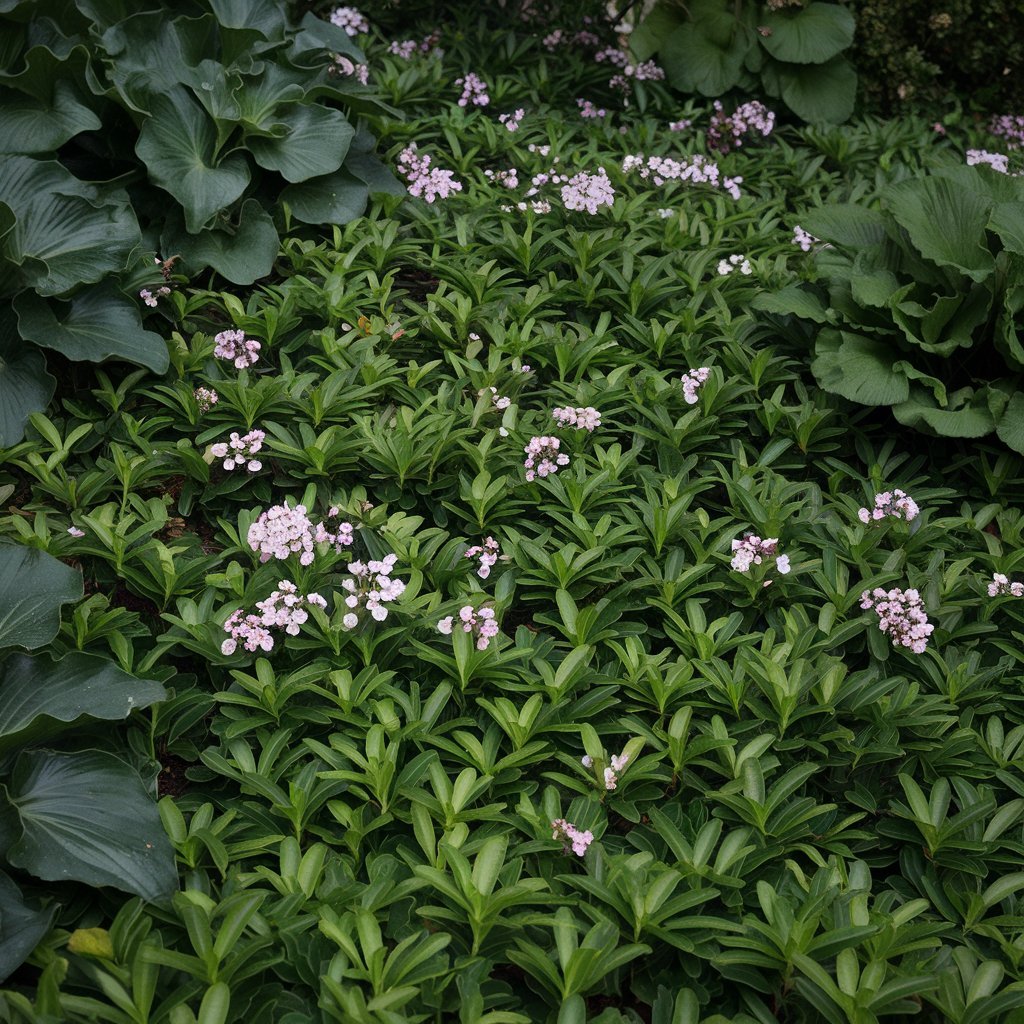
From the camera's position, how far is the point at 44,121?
402 centimetres

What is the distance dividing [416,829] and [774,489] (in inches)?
69.3

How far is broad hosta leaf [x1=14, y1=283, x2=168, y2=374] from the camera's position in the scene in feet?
11.5

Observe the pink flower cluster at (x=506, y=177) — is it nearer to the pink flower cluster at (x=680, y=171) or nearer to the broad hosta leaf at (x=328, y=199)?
the pink flower cluster at (x=680, y=171)

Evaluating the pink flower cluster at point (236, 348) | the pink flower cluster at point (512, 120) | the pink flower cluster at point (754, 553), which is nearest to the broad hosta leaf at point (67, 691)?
the pink flower cluster at point (236, 348)

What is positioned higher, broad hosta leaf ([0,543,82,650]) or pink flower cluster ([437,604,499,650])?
broad hosta leaf ([0,543,82,650])

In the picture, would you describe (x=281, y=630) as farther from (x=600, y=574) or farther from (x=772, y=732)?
(x=772, y=732)

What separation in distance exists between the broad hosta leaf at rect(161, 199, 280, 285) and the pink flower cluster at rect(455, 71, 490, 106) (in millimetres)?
1784

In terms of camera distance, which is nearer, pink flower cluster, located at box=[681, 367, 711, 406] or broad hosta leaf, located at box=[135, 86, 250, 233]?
pink flower cluster, located at box=[681, 367, 711, 406]

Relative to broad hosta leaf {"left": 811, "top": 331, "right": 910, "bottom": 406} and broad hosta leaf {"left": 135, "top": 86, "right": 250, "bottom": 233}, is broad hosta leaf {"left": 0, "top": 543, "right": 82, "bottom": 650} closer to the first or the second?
broad hosta leaf {"left": 135, "top": 86, "right": 250, "bottom": 233}

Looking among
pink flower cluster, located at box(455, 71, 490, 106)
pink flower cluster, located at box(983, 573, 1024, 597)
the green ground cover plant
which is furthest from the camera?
pink flower cluster, located at box(455, 71, 490, 106)

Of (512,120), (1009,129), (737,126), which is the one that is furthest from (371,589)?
(1009,129)

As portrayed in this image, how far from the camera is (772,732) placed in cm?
272

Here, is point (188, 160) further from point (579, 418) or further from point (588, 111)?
point (588, 111)

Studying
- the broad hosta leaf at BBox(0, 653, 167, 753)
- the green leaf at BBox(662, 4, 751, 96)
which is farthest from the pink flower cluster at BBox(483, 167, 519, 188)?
the broad hosta leaf at BBox(0, 653, 167, 753)
